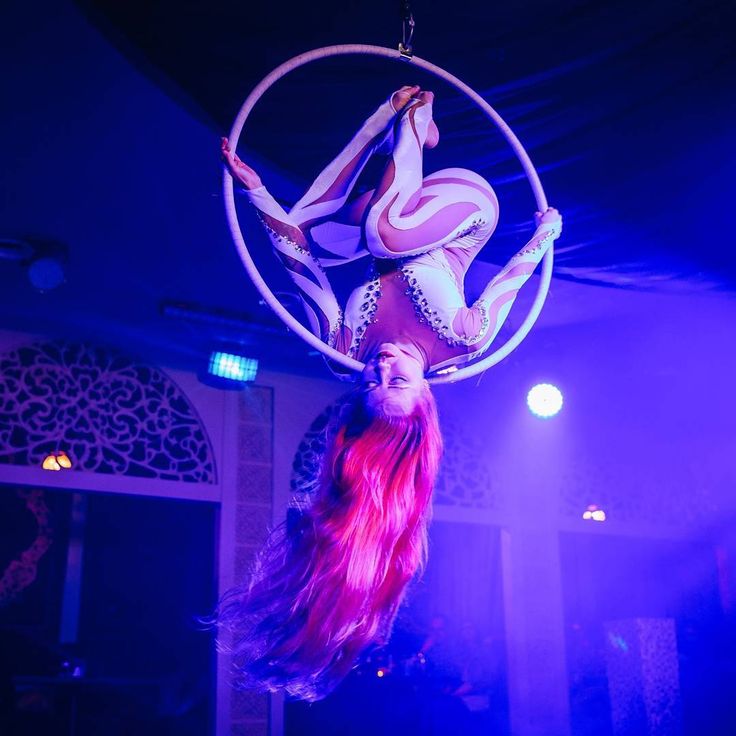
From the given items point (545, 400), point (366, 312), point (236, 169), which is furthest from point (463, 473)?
point (236, 169)

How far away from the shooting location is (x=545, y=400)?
613 centimetres

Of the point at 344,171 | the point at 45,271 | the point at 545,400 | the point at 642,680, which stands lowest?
the point at 642,680

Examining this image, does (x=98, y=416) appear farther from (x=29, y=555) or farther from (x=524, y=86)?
(x=524, y=86)

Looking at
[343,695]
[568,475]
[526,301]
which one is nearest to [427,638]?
[343,695]

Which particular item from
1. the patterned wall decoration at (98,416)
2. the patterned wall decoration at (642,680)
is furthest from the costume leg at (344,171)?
the patterned wall decoration at (642,680)

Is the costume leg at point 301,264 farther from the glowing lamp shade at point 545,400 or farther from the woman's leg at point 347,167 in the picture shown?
the glowing lamp shade at point 545,400

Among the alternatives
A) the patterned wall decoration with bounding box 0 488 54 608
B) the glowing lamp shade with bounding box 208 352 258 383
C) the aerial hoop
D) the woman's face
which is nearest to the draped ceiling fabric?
the aerial hoop

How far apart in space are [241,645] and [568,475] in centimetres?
534

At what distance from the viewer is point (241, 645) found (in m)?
2.17

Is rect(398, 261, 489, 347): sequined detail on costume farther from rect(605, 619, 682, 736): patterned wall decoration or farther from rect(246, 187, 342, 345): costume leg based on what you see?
rect(605, 619, 682, 736): patterned wall decoration

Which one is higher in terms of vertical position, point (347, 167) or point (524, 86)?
point (524, 86)

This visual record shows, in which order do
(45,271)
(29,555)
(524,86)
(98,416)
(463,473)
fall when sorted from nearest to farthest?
1. (524,86)
2. (45,271)
3. (98,416)
4. (463,473)
5. (29,555)

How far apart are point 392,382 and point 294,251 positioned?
40cm

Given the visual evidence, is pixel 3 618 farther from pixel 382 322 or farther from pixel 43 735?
pixel 382 322
